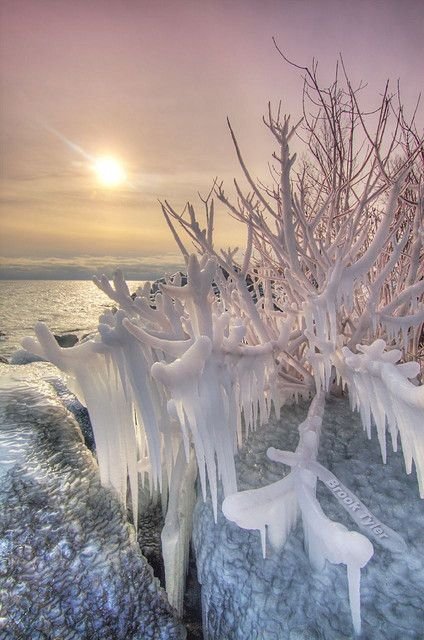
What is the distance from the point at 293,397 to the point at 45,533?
1955 millimetres

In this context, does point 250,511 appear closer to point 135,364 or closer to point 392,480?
point 135,364

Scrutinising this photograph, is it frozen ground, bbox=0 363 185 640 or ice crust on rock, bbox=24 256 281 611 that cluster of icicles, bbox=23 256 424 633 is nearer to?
ice crust on rock, bbox=24 256 281 611

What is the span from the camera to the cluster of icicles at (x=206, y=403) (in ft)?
5.23

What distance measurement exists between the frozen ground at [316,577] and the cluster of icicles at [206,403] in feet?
0.29

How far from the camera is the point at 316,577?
1832 millimetres

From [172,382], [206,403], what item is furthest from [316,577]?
[172,382]

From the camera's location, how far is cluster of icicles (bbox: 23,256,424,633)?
159 centimetres

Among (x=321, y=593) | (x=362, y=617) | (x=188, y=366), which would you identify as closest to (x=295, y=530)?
(x=321, y=593)

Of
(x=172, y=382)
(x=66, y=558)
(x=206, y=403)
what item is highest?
(x=172, y=382)

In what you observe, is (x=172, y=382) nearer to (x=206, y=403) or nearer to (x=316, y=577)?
(x=206, y=403)

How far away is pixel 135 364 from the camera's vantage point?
1.91m

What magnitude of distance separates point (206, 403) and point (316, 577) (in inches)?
37.3

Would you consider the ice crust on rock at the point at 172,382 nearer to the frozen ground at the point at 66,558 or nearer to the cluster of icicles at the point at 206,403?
the cluster of icicles at the point at 206,403

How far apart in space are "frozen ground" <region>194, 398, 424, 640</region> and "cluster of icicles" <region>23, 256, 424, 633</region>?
0.29ft
